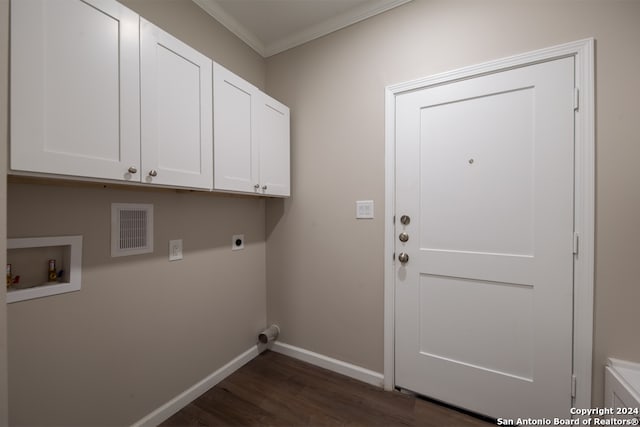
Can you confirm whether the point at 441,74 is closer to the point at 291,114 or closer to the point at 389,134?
the point at 389,134

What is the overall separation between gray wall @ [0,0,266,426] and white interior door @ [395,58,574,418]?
1270mm

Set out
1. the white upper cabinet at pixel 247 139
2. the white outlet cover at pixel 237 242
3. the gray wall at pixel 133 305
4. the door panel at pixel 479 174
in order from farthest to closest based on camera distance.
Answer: the white outlet cover at pixel 237 242
the white upper cabinet at pixel 247 139
the door panel at pixel 479 174
the gray wall at pixel 133 305

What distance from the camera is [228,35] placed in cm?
201

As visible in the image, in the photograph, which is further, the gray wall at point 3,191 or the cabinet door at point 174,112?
the cabinet door at point 174,112

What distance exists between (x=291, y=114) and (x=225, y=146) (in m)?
0.83

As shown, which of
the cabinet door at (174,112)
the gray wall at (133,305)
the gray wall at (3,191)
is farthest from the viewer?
the cabinet door at (174,112)

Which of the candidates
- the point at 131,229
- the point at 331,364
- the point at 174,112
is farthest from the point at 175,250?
the point at 331,364

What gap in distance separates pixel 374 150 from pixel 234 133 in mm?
957

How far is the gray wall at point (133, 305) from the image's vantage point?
109cm

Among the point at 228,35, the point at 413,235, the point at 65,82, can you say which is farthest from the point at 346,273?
the point at 228,35

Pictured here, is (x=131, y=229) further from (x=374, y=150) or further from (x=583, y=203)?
(x=583, y=203)

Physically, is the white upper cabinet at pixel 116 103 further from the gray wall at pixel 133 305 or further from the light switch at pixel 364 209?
the light switch at pixel 364 209

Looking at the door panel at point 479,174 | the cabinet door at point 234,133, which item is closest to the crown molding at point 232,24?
the cabinet door at point 234,133

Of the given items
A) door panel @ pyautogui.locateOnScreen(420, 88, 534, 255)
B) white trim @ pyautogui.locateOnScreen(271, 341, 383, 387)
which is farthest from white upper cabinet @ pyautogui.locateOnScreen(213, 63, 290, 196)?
white trim @ pyautogui.locateOnScreen(271, 341, 383, 387)
